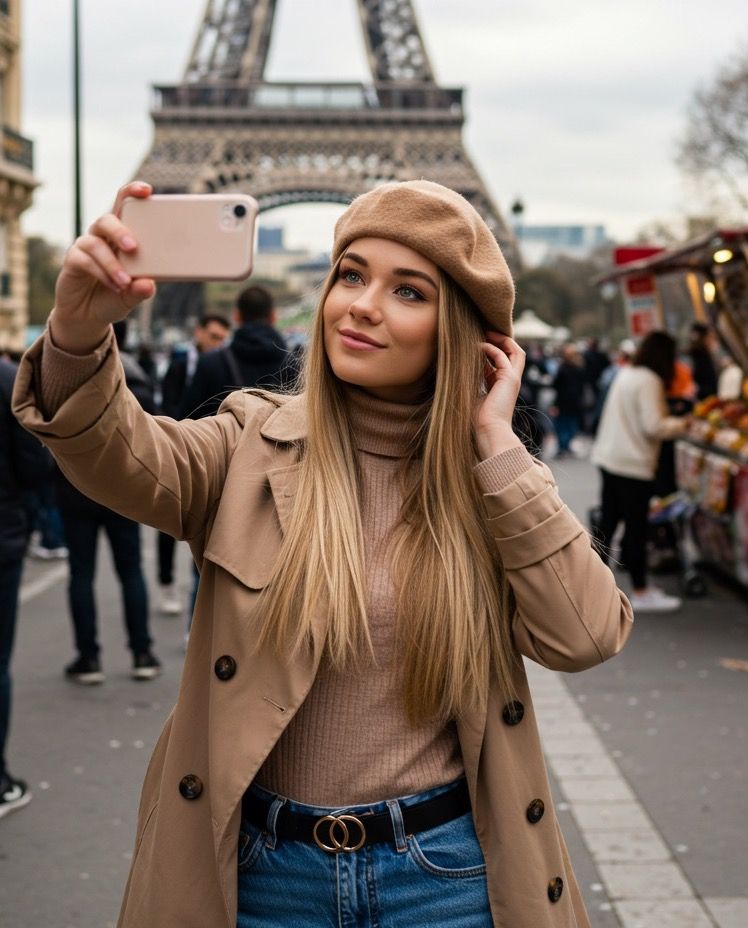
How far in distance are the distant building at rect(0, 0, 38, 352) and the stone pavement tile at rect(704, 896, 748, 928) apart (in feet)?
99.0

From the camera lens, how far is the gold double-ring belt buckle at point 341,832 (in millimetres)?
1950

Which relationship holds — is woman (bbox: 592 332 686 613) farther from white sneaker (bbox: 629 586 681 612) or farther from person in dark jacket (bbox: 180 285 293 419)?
person in dark jacket (bbox: 180 285 293 419)

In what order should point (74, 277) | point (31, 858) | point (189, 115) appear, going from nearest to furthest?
point (74, 277), point (31, 858), point (189, 115)

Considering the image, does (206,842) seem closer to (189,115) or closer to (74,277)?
(74,277)

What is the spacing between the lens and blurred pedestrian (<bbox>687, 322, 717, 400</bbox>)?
1500cm

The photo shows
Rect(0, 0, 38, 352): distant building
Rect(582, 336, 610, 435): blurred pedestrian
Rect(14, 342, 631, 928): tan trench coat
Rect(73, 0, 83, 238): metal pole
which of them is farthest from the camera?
Rect(0, 0, 38, 352): distant building

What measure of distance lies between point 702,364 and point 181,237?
14.4 meters

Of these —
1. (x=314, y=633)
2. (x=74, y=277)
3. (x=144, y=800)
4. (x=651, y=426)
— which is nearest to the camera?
(x=74, y=277)

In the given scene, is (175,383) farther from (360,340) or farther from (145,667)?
(360,340)

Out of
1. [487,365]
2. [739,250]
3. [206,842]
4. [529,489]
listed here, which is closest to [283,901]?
[206,842]

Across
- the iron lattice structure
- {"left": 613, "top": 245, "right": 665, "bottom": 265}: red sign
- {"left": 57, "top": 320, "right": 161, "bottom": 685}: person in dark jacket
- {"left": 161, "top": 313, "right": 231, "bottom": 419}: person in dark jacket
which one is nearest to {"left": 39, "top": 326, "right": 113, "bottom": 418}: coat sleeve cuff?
{"left": 57, "top": 320, "right": 161, "bottom": 685}: person in dark jacket

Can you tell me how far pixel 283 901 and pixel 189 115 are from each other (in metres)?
50.8

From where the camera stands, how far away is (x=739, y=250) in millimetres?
9391

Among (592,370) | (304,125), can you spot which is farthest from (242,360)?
(304,125)
